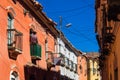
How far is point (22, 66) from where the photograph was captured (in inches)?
790

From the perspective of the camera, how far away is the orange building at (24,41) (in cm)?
1703

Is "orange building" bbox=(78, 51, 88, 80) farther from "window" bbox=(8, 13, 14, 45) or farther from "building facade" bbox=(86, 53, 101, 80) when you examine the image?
"window" bbox=(8, 13, 14, 45)

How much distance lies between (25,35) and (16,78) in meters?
3.14

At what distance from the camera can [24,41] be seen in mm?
20906

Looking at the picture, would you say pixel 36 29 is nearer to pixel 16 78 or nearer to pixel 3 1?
pixel 16 78

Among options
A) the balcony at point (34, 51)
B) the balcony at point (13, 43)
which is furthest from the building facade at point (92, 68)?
the balcony at point (13, 43)

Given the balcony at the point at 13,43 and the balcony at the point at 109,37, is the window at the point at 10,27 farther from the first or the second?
the balcony at the point at 109,37

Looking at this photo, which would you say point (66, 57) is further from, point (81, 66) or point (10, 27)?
point (10, 27)

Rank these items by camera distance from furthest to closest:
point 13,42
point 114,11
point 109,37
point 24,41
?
point 24,41 < point 13,42 < point 109,37 < point 114,11

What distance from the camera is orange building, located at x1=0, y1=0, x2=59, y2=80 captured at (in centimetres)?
1703

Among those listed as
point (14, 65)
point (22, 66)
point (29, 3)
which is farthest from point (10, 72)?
point (29, 3)

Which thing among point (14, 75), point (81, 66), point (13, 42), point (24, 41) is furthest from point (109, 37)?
point (81, 66)

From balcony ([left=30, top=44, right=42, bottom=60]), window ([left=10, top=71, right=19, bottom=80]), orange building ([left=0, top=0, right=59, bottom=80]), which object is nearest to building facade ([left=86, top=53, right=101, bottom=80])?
orange building ([left=0, top=0, right=59, bottom=80])

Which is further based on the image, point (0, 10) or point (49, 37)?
point (49, 37)
